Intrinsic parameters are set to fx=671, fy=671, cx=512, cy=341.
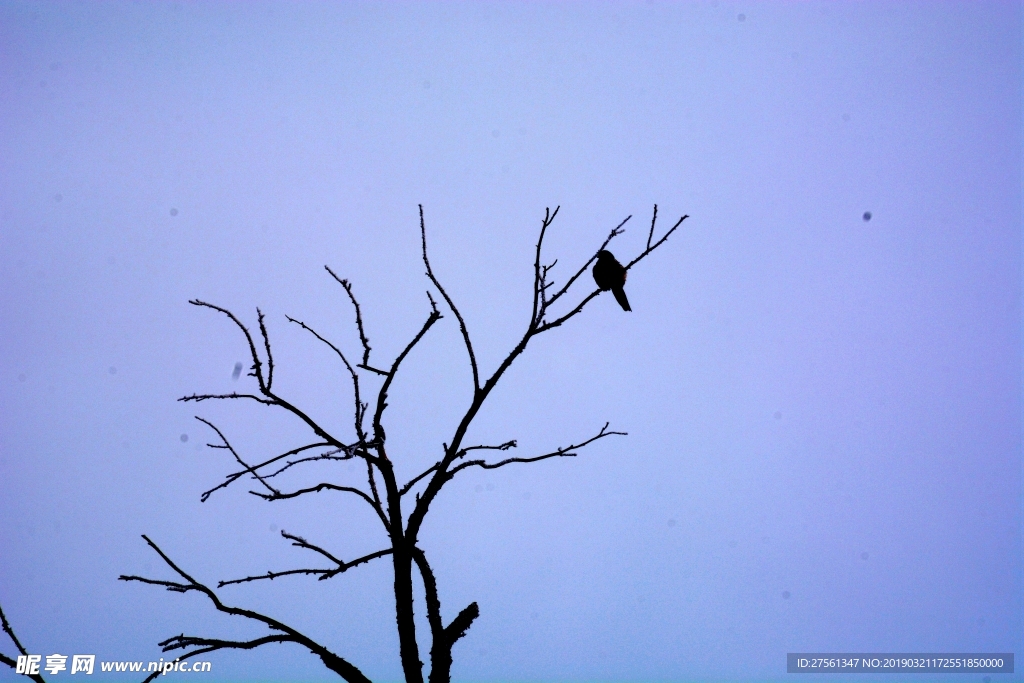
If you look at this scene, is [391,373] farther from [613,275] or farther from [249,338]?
[613,275]

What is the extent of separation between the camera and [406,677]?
111 inches

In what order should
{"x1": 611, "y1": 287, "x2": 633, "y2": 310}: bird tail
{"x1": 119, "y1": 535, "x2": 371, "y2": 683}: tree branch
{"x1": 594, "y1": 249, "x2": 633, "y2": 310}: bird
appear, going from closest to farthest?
1. {"x1": 119, "y1": 535, "x2": 371, "y2": 683}: tree branch
2. {"x1": 594, "y1": 249, "x2": 633, "y2": 310}: bird
3. {"x1": 611, "y1": 287, "x2": 633, "y2": 310}: bird tail

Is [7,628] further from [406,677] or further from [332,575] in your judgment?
[406,677]

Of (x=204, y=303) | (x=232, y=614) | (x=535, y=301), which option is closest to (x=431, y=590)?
(x=232, y=614)

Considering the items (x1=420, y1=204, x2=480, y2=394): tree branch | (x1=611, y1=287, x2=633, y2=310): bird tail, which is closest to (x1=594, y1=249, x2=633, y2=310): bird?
(x1=611, y1=287, x2=633, y2=310): bird tail

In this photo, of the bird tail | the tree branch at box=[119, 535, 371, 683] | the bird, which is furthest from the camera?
the bird tail

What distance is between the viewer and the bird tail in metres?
6.06

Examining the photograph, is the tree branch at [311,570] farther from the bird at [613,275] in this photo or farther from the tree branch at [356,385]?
the bird at [613,275]

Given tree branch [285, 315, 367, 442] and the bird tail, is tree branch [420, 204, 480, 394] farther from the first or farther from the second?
the bird tail

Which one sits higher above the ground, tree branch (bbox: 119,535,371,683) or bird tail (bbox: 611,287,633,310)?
bird tail (bbox: 611,287,633,310)

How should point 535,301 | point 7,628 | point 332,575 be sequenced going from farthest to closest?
point 535,301
point 332,575
point 7,628

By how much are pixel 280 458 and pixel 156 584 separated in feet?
2.15

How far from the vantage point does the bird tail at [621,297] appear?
6058 millimetres

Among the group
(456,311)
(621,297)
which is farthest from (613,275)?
(456,311)
